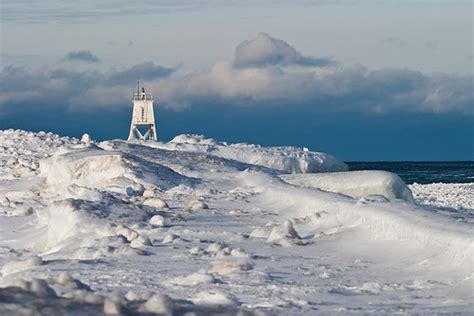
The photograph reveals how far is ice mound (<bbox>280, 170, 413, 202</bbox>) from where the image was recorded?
60.5 ft

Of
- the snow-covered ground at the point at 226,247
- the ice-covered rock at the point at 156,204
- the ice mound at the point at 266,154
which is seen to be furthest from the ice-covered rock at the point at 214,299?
the ice mound at the point at 266,154

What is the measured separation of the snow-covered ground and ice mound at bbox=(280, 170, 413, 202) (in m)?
0.03

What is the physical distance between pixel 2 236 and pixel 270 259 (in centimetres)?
618

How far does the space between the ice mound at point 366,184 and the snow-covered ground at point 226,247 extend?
3cm

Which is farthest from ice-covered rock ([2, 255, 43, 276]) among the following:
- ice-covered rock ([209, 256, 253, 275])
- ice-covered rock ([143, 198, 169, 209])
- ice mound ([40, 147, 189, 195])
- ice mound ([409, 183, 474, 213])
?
ice mound ([409, 183, 474, 213])

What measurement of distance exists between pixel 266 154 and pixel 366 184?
1347 centimetres

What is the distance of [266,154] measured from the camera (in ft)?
106

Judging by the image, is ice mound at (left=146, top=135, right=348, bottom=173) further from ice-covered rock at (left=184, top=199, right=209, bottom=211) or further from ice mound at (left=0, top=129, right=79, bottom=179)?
ice-covered rock at (left=184, top=199, right=209, bottom=211)

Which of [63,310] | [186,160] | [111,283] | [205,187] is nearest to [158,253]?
[111,283]

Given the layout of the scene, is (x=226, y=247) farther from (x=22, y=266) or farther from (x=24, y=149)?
(x=24, y=149)

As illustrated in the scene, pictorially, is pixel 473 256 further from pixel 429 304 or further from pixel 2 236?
pixel 2 236

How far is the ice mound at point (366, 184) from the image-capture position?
60.5ft

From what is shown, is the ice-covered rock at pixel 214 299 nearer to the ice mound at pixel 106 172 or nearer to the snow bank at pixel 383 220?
the snow bank at pixel 383 220

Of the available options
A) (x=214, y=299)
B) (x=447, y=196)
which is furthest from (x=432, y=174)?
(x=214, y=299)
